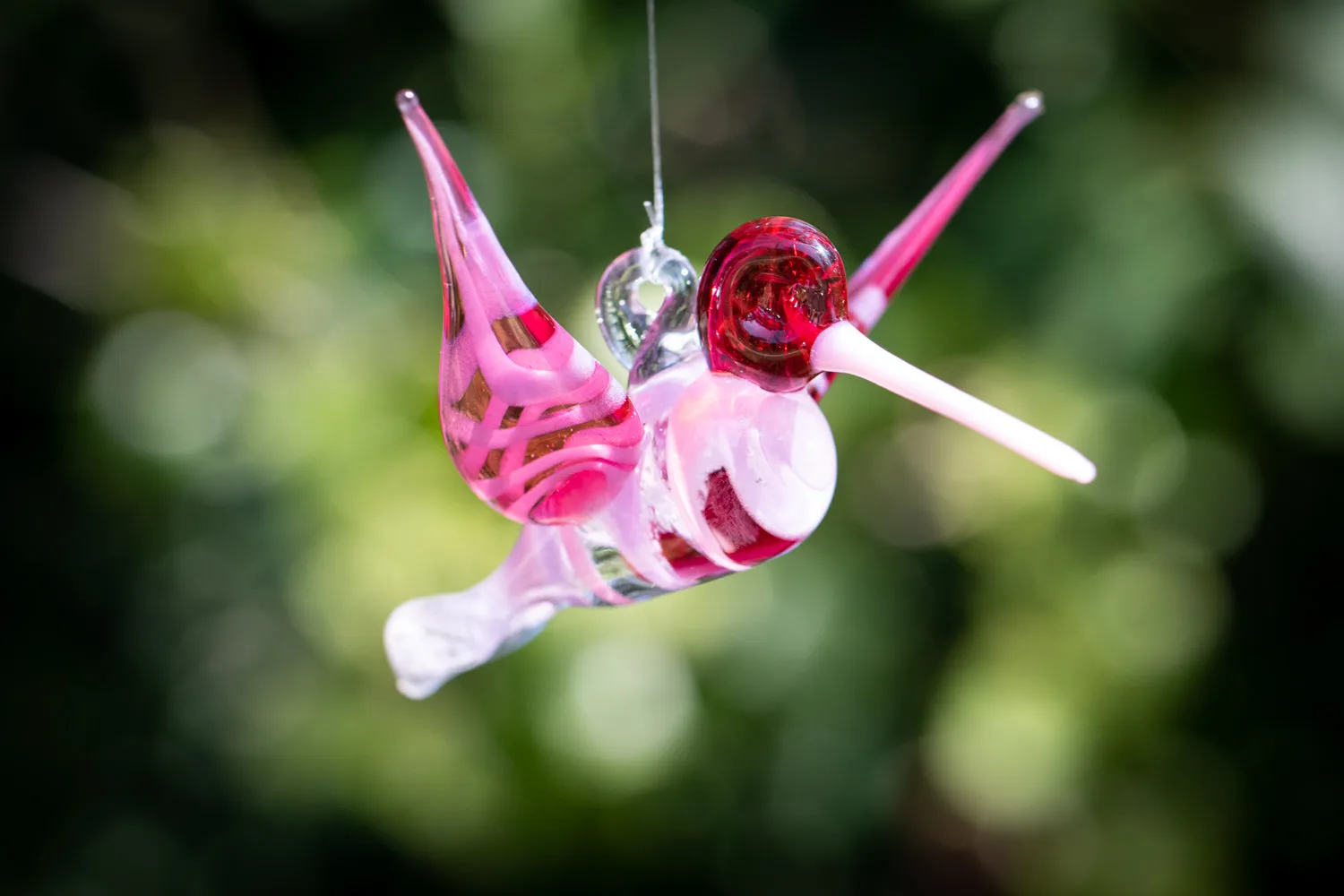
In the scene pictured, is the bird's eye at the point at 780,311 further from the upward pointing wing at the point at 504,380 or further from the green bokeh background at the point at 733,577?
the green bokeh background at the point at 733,577

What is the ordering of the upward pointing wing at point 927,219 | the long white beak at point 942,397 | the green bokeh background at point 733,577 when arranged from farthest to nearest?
1. the green bokeh background at point 733,577
2. the upward pointing wing at point 927,219
3. the long white beak at point 942,397

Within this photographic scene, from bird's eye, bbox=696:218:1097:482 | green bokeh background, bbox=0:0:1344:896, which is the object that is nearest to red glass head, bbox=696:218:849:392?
bird's eye, bbox=696:218:1097:482

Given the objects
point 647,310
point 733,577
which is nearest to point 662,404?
point 647,310

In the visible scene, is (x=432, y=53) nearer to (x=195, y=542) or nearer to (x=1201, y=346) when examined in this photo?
(x=195, y=542)

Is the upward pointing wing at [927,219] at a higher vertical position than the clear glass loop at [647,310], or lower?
higher

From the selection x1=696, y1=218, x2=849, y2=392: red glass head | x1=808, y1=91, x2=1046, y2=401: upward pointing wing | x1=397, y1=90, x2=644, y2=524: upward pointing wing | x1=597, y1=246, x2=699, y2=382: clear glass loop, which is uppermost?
x1=808, y1=91, x2=1046, y2=401: upward pointing wing

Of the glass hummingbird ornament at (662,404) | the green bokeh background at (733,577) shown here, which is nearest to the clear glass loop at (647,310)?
the glass hummingbird ornament at (662,404)

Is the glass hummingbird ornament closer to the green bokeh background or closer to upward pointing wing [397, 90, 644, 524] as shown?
upward pointing wing [397, 90, 644, 524]
